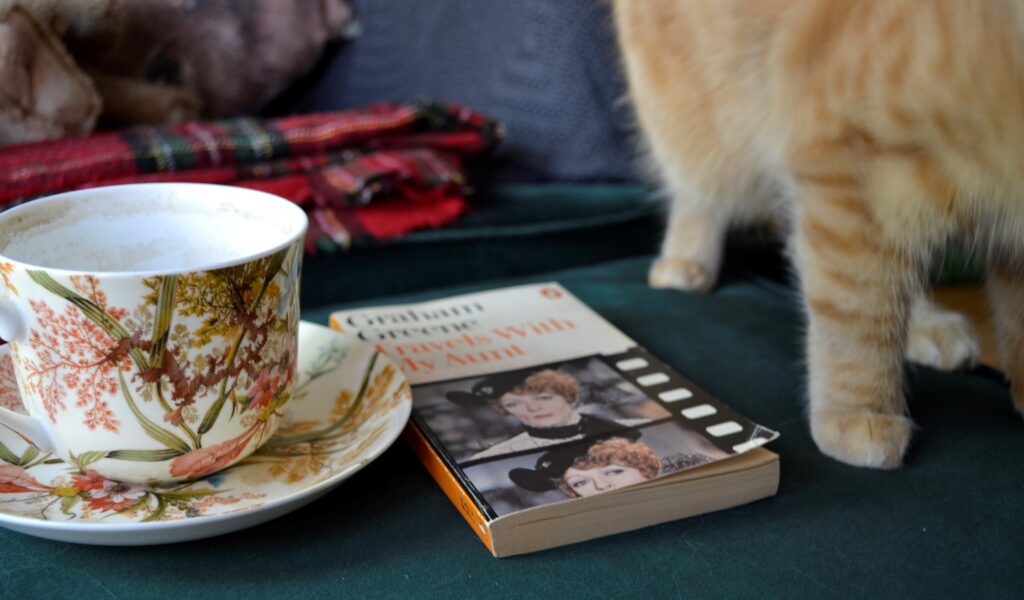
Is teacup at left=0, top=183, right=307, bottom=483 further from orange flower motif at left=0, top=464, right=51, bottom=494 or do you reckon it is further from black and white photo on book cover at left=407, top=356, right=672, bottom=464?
black and white photo on book cover at left=407, top=356, right=672, bottom=464

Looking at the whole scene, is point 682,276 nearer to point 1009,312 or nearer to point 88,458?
point 1009,312

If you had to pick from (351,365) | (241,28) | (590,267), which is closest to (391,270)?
(590,267)

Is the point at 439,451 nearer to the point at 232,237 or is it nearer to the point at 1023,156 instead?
the point at 232,237

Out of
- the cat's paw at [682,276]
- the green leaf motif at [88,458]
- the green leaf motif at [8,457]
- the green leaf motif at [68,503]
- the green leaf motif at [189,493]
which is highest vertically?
the green leaf motif at [88,458]

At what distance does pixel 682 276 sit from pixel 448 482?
0.52m

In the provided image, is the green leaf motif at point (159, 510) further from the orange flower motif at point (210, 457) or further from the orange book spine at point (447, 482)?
the orange book spine at point (447, 482)

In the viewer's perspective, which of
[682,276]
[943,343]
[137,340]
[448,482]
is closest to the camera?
[137,340]

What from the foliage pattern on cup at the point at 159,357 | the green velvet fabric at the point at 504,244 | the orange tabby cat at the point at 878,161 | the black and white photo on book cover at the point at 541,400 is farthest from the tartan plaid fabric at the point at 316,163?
the foliage pattern on cup at the point at 159,357

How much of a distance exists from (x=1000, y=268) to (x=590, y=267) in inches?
18.6

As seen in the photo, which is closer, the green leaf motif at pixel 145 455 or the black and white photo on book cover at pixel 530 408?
the green leaf motif at pixel 145 455

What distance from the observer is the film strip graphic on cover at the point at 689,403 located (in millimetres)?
631

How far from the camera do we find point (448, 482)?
2.02 feet

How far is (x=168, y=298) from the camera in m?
0.50

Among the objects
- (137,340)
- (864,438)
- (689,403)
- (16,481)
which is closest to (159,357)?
(137,340)
